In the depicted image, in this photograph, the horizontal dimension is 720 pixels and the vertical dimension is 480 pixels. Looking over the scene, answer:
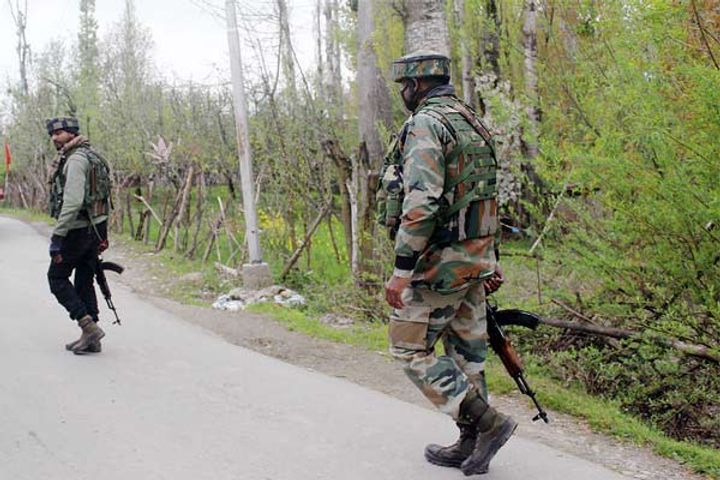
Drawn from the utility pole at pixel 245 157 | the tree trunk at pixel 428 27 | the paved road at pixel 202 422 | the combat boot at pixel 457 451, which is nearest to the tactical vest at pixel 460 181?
the combat boot at pixel 457 451

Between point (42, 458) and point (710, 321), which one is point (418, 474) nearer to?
point (42, 458)

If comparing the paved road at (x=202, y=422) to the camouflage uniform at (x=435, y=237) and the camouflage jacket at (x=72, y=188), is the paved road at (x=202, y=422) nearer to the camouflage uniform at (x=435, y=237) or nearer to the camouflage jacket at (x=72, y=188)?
the camouflage uniform at (x=435, y=237)

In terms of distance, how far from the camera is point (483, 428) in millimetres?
4098

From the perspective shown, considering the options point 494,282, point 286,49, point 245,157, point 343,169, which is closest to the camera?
point 494,282

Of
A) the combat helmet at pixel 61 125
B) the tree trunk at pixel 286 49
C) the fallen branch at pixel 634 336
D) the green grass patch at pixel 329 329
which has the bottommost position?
the green grass patch at pixel 329 329

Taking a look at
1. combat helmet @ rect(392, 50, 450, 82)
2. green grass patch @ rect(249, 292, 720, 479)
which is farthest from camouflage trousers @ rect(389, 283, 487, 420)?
green grass patch @ rect(249, 292, 720, 479)

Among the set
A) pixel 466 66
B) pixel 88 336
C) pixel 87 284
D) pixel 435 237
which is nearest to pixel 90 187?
pixel 87 284

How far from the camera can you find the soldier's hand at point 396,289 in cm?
387

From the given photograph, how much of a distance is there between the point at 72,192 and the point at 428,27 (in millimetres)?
3879

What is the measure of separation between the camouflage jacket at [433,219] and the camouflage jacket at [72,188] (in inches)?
148

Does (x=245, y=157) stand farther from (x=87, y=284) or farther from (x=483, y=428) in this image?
(x=483, y=428)

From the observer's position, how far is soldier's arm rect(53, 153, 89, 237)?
265 inches

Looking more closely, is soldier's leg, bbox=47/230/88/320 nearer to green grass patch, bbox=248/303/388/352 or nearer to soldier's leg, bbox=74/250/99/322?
soldier's leg, bbox=74/250/99/322

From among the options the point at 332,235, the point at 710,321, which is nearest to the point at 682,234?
the point at 710,321
